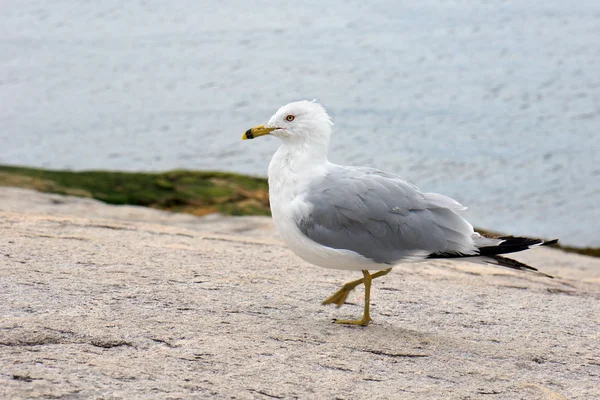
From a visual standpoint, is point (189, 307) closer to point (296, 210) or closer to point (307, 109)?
point (296, 210)

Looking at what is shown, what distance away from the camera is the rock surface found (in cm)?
363

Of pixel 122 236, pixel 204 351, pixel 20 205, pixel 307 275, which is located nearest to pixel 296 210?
pixel 204 351

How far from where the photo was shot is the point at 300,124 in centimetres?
502

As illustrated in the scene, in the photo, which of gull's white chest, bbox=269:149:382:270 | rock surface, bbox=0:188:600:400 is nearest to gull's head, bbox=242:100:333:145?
gull's white chest, bbox=269:149:382:270

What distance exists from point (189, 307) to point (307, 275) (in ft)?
4.82

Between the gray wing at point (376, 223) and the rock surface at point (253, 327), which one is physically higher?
the gray wing at point (376, 223)

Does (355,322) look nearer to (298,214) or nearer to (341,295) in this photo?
(341,295)

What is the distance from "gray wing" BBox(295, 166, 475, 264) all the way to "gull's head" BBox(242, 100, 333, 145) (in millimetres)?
385

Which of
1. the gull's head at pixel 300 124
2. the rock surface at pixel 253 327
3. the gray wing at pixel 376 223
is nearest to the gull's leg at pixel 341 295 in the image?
the rock surface at pixel 253 327

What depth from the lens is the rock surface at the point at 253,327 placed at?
363 cm

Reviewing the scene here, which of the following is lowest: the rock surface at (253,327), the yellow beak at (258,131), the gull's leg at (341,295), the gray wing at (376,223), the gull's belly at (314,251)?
the rock surface at (253,327)

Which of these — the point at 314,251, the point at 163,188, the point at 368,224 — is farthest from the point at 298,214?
the point at 163,188

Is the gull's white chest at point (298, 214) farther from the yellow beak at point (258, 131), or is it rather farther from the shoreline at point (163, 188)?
the shoreline at point (163, 188)

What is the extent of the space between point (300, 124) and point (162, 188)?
6613 millimetres
